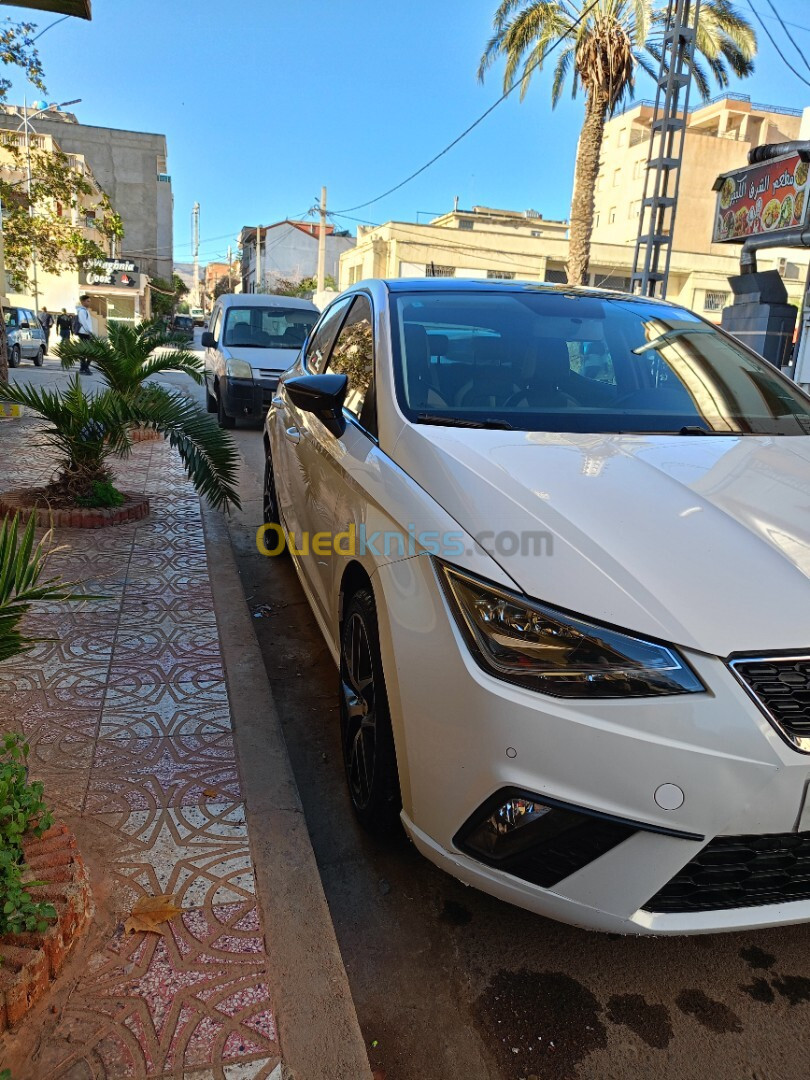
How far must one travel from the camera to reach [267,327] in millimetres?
11766

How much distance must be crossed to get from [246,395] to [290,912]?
931 cm

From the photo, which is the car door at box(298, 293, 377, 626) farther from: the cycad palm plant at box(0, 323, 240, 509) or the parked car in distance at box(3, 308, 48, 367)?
the parked car in distance at box(3, 308, 48, 367)

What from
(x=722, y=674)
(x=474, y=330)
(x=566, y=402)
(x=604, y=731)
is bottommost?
(x=604, y=731)

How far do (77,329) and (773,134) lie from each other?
2009 inches

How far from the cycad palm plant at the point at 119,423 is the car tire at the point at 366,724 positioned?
2.83m

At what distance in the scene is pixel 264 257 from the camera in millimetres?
72250

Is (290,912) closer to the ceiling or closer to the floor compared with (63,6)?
closer to the floor

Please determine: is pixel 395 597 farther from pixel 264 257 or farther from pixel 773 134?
pixel 264 257

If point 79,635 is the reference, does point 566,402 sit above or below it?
above

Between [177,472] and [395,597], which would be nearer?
[395,597]

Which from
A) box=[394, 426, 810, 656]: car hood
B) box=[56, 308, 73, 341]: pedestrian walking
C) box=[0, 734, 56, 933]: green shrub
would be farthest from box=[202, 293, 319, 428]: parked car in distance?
Answer: box=[56, 308, 73, 341]: pedestrian walking

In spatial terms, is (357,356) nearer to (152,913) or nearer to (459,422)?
(459,422)

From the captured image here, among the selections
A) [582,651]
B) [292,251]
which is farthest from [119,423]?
[292,251]

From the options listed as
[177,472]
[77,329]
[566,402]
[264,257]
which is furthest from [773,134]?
[566,402]
